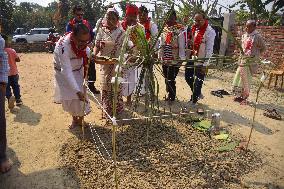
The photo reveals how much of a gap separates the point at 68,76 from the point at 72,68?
0.24 m

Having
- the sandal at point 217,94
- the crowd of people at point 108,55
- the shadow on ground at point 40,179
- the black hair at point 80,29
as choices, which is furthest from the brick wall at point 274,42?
the shadow on ground at point 40,179

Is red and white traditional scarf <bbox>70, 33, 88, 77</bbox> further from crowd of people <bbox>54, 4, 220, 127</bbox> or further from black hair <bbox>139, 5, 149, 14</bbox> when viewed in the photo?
black hair <bbox>139, 5, 149, 14</bbox>

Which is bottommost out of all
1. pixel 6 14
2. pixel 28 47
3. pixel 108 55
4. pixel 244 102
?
pixel 244 102

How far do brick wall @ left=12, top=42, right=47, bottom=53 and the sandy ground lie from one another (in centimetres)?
1082

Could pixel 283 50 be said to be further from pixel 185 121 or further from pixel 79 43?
pixel 79 43

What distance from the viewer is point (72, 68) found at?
12.8 ft

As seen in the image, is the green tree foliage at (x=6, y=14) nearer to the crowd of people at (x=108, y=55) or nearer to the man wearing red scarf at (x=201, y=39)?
A: the crowd of people at (x=108, y=55)

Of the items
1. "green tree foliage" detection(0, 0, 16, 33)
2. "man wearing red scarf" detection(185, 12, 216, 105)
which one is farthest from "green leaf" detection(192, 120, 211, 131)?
"green tree foliage" detection(0, 0, 16, 33)

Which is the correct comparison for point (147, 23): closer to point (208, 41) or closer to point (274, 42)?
point (208, 41)

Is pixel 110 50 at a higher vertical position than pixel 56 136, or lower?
higher

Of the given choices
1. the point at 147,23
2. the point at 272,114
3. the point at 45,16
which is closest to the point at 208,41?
the point at 147,23

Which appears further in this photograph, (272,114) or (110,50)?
(272,114)

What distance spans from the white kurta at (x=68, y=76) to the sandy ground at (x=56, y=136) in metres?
0.44

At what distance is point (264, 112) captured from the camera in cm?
541
